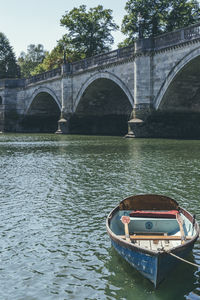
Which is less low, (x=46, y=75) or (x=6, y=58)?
(x=6, y=58)

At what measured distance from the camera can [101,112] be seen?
48906 millimetres

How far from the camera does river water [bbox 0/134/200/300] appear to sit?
5.62m

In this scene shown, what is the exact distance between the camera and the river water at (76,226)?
562cm

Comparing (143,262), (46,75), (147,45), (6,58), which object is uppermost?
(6,58)

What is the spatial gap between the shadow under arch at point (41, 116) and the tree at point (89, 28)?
9.17m

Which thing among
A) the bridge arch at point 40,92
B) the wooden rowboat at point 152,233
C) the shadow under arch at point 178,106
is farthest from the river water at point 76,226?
the bridge arch at point 40,92

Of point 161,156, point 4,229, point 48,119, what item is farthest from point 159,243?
point 48,119

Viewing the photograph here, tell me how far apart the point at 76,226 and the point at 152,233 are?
203 centimetres

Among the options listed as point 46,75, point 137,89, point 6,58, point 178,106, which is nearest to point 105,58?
point 137,89

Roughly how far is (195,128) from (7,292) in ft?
101

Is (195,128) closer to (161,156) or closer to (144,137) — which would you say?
(144,137)

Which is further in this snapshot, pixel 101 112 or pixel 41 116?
pixel 41 116

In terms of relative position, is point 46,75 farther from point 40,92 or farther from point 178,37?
point 178,37

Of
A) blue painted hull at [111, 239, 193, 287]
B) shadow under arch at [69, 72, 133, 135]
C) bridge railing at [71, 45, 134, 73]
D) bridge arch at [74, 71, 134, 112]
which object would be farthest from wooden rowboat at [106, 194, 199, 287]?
shadow under arch at [69, 72, 133, 135]
